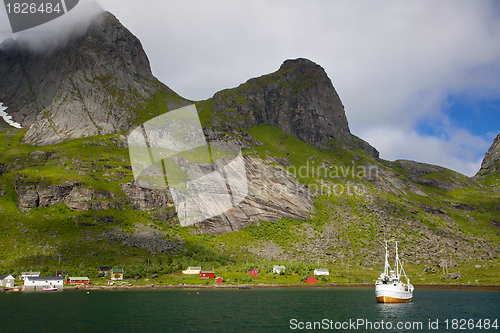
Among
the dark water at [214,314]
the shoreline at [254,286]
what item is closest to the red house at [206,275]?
the shoreline at [254,286]

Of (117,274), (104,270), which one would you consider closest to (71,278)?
(104,270)

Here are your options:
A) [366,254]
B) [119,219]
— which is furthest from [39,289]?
[366,254]

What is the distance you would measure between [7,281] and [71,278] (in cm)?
1457

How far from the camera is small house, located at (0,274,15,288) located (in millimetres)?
89750

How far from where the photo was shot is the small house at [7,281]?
89.8 m

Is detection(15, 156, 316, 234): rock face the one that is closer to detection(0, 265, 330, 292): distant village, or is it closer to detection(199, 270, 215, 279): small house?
detection(199, 270, 215, 279): small house

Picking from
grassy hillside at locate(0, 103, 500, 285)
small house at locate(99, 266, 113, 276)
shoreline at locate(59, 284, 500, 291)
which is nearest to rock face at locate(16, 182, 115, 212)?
grassy hillside at locate(0, 103, 500, 285)

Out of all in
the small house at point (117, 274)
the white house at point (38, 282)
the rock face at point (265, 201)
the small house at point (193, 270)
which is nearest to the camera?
the white house at point (38, 282)

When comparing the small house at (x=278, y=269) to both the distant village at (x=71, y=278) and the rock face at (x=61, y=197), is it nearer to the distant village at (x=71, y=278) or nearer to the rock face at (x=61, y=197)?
the distant village at (x=71, y=278)

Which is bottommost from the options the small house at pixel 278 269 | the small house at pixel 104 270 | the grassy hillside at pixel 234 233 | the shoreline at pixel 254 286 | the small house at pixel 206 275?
the shoreline at pixel 254 286

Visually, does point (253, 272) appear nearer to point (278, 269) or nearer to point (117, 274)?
point (278, 269)

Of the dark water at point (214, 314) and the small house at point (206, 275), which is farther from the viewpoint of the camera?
the small house at point (206, 275)

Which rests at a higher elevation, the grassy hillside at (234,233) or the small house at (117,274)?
the grassy hillside at (234,233)

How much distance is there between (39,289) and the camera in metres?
90.2
